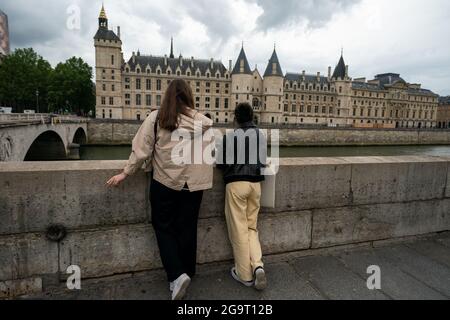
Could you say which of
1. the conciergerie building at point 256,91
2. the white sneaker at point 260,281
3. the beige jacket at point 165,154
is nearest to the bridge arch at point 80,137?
the conciergerie building at point 256,91

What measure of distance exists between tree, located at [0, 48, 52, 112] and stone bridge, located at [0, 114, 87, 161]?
18541 millimetres

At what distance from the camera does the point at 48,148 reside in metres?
25.2

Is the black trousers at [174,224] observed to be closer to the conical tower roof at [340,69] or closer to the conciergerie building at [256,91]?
the conciergerie building at [256,91]

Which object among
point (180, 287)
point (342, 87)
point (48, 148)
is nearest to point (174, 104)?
point (180, 287)

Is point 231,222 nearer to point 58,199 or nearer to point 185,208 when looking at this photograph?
point 185,208

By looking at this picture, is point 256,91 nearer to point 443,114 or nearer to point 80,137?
point 80,137

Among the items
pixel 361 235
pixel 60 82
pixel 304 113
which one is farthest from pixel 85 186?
pixel 304 113

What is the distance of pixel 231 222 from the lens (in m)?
2.50

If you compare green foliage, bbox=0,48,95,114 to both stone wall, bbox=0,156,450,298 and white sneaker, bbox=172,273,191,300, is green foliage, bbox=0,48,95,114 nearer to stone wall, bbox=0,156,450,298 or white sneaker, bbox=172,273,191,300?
stone wall, bbox=0,156,450,298

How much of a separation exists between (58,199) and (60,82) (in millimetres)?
52848

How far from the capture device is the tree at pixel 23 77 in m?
44.0

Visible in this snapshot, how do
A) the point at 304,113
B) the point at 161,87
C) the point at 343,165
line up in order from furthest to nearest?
1. the point at 304,113
2. the point at 161,87
3. the point at 343,165

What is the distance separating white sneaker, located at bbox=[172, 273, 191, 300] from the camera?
7.06 feet
